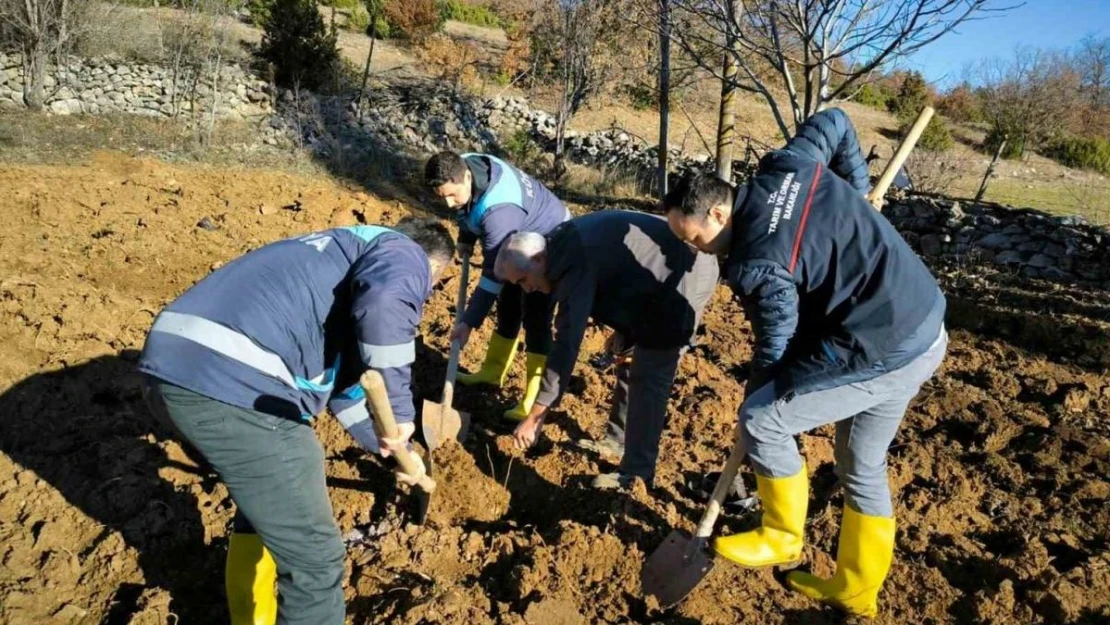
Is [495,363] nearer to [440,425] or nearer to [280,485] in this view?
[440,425]

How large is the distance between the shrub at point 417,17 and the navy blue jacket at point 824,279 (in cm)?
1542

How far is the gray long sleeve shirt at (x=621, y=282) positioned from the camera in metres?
3.17

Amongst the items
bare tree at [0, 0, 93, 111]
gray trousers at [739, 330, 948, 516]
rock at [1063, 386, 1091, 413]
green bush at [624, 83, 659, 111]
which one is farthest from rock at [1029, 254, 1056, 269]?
bare tree at [0, 0, 93, 111]

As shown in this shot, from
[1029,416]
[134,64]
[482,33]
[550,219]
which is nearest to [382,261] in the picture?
[550,219]

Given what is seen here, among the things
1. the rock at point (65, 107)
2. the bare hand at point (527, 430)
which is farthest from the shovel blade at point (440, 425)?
the rock at point (65, 107)

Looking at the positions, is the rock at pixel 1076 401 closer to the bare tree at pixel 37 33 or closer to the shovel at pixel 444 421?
the shovel at pixel 444 421

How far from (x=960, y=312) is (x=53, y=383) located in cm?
674

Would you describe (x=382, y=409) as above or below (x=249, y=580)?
above

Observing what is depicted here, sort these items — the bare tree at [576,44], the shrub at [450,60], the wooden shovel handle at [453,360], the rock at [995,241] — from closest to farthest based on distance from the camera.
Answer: the wooden shovel handle at [453,360], the rock at [995,241], the bare tree at [576,44], the shrub at [450,60]

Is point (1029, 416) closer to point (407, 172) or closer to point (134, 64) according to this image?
point (407, 172)

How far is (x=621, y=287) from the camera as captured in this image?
327 centimetres

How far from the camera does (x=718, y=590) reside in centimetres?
314

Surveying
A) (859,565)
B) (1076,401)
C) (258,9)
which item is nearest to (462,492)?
(859,565)

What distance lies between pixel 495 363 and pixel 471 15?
1842cm
